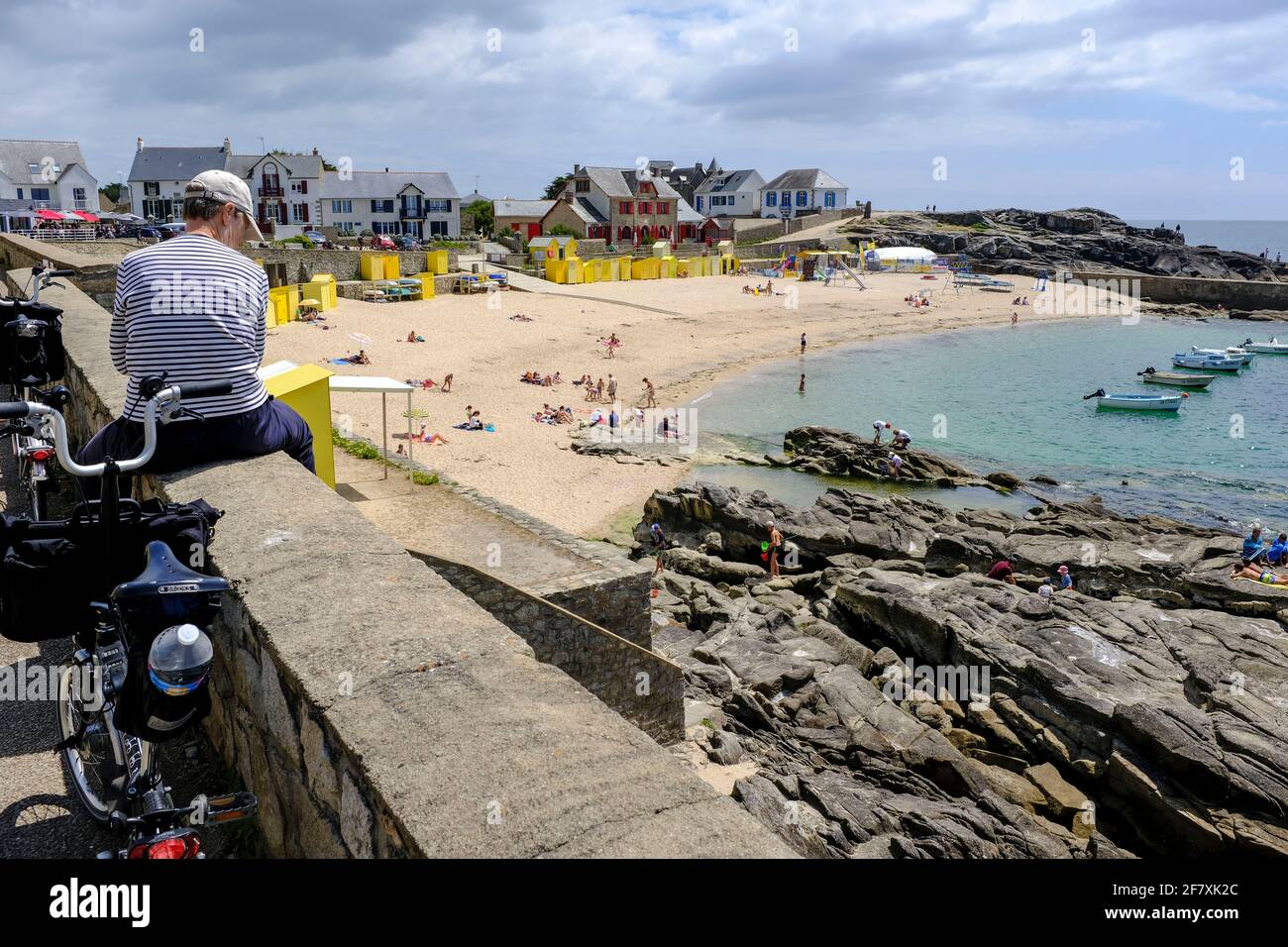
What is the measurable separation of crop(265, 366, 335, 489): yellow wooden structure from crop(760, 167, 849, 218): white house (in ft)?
311

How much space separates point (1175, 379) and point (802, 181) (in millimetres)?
61606

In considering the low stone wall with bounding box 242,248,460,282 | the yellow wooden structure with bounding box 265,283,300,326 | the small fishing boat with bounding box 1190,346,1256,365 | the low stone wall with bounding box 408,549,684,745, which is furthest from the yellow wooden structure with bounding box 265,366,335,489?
the small fishing boat with bounding box 1190,346,1256,365

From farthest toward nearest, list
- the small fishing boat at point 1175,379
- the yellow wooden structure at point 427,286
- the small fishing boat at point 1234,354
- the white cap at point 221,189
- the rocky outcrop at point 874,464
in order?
the small fishing boat at point 1234,354
the yellow wooden structure at point 427,286
the small fishing boat at point 1175,379
the rocky outcrop at point 874,464
the white cap at point 221,189

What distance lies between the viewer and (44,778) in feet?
12.6

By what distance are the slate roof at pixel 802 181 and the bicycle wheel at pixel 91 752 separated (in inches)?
3998

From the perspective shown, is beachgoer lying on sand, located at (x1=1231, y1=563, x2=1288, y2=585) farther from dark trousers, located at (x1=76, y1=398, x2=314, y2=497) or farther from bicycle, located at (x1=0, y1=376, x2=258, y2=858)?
bicycle, located at (x1=0, y1=376, x2=258, y2=858)

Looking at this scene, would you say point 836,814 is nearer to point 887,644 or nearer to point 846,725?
point 846,725

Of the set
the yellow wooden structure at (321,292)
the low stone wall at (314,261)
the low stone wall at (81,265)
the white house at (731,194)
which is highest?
the white house at (731,194)

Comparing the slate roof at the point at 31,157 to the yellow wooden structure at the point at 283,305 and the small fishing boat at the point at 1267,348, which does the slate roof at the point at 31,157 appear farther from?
the small fishing boat at the point at 1267,348

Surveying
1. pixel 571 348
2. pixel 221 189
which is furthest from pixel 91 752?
pixel 571 348

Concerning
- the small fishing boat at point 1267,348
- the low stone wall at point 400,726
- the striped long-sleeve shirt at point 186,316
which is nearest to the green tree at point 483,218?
the small fishing boat at point 1267,348

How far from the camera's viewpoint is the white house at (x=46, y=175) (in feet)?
219
